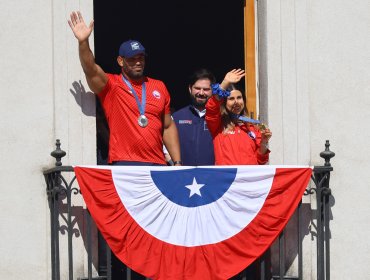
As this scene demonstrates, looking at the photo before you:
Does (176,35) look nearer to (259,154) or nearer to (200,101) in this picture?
(200,101)

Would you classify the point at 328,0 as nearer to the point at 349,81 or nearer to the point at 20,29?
the point at 349,81

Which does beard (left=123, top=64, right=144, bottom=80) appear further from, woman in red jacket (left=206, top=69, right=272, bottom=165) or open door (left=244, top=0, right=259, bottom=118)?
open door (left=244, top=0, right=259, bottom=118)

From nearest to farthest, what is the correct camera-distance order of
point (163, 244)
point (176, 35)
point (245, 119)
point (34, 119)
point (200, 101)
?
point (163, 244) < point (34, 119) < point (245, 119) < point (200, 101) < point (176, 35)

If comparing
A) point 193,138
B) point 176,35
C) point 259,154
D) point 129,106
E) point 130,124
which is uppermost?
point 176,35

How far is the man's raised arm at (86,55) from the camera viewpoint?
916 cm

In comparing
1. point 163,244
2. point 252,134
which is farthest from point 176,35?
point 163,244

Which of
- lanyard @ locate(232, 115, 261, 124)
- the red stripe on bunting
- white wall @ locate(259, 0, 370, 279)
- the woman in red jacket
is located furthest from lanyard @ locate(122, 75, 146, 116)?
white wall @ locate(259, 0, 370, 279)

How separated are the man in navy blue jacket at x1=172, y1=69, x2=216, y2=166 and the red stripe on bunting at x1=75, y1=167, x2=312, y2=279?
88cm

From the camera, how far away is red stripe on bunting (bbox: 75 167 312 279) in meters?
8.98

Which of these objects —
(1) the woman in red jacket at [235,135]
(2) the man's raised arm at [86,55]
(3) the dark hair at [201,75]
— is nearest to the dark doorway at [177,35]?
(3) the dark hair at [201,75]

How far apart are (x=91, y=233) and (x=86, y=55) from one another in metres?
1.49

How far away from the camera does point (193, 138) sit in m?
9.88

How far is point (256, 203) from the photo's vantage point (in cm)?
923

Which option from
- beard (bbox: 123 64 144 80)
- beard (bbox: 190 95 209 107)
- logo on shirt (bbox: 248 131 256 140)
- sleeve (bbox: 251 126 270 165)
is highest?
beard (bbox: 123 64 144 80)
